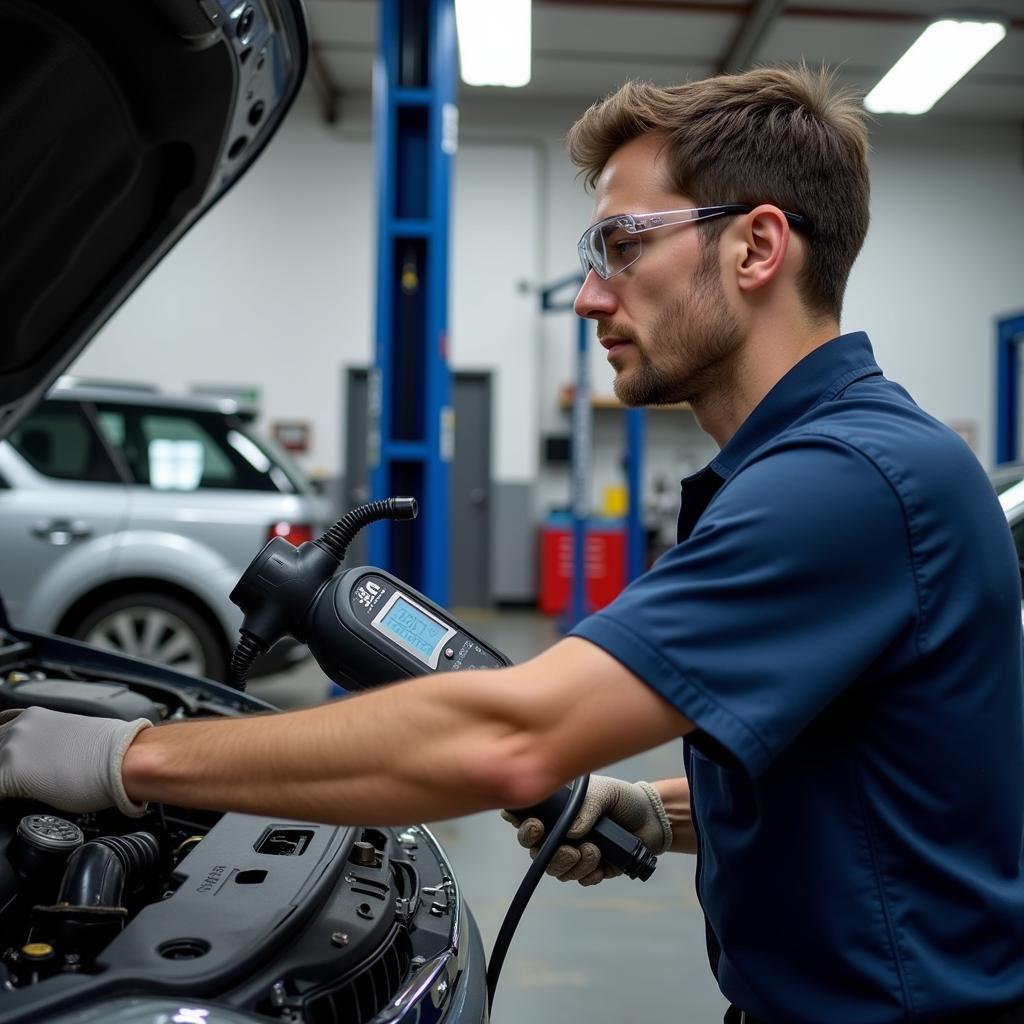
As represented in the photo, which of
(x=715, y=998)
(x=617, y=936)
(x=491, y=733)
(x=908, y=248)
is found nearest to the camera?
(x=491, y=733)

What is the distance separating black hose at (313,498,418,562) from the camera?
136 centimetres

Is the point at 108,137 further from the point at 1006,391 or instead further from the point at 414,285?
the point at 1006,391

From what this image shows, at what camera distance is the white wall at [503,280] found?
10109 mm

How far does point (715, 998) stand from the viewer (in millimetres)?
2648

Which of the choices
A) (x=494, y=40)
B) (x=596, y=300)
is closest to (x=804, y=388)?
(x=596, y=300)

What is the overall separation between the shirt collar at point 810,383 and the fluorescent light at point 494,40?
5630 millimetres

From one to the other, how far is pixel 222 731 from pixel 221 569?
12.9 feet

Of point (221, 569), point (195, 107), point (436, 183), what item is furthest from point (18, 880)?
point (436, 183)

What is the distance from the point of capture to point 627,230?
4.03 feet

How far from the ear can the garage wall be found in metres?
8.90

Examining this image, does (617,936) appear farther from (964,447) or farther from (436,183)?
(436,183)

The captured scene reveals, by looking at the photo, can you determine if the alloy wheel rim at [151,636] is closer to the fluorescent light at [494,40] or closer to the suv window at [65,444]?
the suv window at [65,444]

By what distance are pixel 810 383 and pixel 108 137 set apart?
1065 millimetres

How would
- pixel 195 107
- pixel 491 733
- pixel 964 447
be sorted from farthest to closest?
pixel 195 107
pixel 964 447
pixel 491 733
